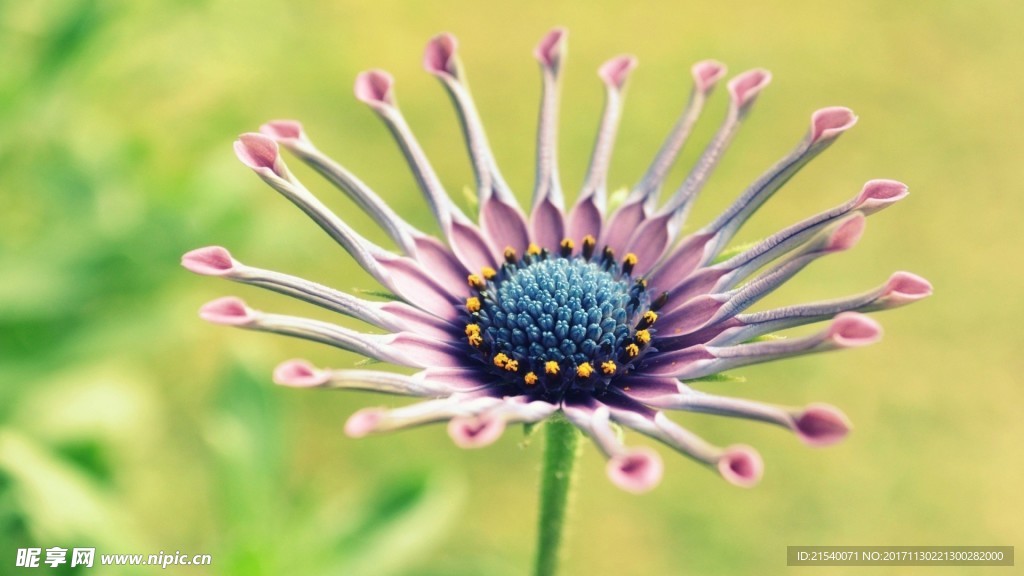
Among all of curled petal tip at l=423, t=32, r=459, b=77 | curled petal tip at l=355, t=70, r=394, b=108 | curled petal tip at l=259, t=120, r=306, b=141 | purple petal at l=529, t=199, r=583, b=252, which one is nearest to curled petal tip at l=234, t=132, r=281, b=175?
curled petal tip at l=259, t=120, r=306, b=141

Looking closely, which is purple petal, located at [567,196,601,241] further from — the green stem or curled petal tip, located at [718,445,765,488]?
curled petal tip, located at [718,445,765,488]

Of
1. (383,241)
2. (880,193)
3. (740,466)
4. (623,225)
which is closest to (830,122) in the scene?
(880,193)

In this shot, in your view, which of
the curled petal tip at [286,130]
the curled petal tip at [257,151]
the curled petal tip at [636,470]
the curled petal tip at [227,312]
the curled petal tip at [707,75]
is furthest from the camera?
the curled petal tip at [707,75]

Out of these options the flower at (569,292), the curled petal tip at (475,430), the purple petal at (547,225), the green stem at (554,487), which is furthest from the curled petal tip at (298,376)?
the purple petal at (547,225)

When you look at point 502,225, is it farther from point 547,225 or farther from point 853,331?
point 853,331

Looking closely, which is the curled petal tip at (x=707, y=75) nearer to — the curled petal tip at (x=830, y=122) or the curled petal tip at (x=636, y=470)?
the curled petal tip at (x=830, y=122)

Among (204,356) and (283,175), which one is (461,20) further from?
(283,175)

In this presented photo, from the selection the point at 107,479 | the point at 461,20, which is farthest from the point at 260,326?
the point at 461,20
